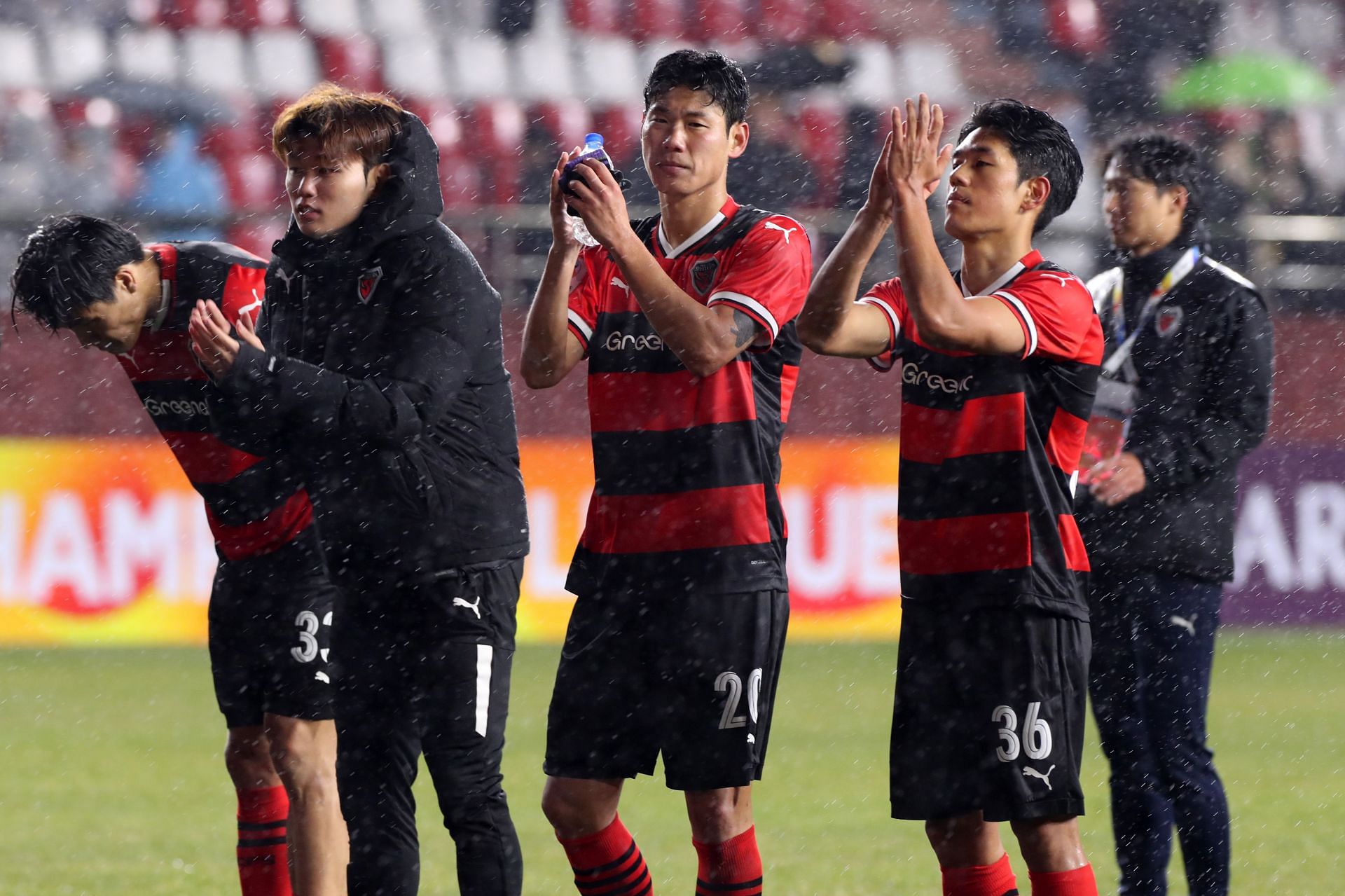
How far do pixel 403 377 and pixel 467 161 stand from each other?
35.2 feet

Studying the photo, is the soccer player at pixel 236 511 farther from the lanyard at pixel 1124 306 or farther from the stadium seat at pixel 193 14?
the stadium seat at pixel 193 14

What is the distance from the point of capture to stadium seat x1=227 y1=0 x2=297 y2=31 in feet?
49.9

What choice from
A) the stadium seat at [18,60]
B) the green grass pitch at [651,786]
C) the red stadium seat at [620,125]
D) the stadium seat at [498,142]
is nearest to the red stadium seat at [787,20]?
the red stadium seat at [620,125]

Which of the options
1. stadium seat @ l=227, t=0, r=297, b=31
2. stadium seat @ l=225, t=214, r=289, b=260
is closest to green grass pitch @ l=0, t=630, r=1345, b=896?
stadium seat @ l=225, t=214, r=289, b=260

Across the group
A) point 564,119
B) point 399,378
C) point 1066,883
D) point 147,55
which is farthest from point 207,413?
point 147,55

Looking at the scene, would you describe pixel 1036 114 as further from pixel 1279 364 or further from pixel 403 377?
pixel 1279 364

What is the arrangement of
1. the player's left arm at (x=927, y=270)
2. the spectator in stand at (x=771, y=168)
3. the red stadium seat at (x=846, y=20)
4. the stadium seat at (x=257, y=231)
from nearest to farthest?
the player's left arm at (x=927, y=270) → the stadium seat at (x=257, y=231) → the spectator in stand at (x=771, y=168) → the red stadium seat at (x=846, y=20)

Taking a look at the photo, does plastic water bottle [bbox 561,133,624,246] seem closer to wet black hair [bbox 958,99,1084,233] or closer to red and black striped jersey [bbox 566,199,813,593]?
red and black striped jersey [bbox 566,199,813,593]

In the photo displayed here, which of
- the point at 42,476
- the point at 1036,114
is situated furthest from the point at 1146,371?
the point at 42,476

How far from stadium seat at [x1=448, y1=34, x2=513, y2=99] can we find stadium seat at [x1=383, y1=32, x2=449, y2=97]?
12 centimetres

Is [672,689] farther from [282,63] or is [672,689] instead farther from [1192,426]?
[282,63]

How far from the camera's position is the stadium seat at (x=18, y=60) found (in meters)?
14.0

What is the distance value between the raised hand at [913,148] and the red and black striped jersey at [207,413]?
1.79m

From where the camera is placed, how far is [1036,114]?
369cm
